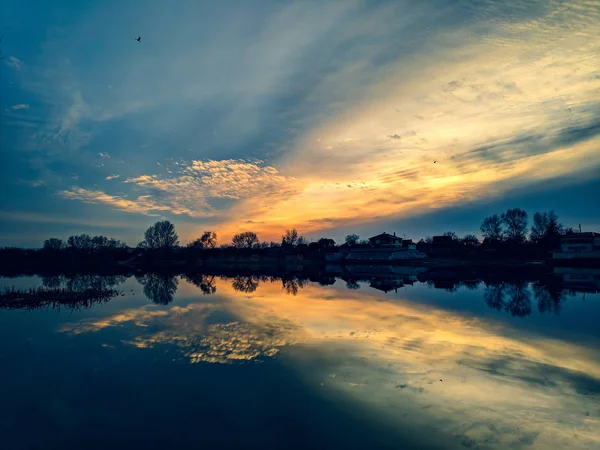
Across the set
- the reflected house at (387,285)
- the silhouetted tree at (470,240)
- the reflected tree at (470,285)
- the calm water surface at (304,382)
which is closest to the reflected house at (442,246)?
the silhouetted tree at (470,240)

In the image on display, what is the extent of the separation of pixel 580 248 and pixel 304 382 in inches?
3416

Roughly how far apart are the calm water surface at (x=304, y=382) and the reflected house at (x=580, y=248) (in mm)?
64471

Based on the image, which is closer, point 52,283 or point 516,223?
point 52,283

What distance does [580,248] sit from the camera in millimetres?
72375

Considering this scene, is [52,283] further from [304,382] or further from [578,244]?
[578,244]

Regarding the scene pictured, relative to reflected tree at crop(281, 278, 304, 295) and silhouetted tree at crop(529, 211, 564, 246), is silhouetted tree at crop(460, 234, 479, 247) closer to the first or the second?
silhouetted tree at crop(529, 211, 564, 246)

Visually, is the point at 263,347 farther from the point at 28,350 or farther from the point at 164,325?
the point at 28,350

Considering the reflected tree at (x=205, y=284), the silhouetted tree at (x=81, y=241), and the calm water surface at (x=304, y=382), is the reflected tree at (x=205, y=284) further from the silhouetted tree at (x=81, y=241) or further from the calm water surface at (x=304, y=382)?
the silhouetted tree at (x=81, y=241)

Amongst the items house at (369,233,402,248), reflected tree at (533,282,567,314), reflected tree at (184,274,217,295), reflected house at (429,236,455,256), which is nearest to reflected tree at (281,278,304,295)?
reflected tree at (184,274,217,295)

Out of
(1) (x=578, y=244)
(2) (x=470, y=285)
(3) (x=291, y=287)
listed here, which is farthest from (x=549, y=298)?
(1) (x=578, y=244)

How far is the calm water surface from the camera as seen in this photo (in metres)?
7.59

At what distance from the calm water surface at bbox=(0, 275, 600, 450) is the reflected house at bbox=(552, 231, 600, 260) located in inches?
2538

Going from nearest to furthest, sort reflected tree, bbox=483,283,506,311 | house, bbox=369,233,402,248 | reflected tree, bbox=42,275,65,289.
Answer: reflected tree, bbox=483,283,506,311 < reflected tree, bbox=42,275,65,289 < house, bbox=369,233,402,248

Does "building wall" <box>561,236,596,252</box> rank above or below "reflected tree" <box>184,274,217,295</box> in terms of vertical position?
above
